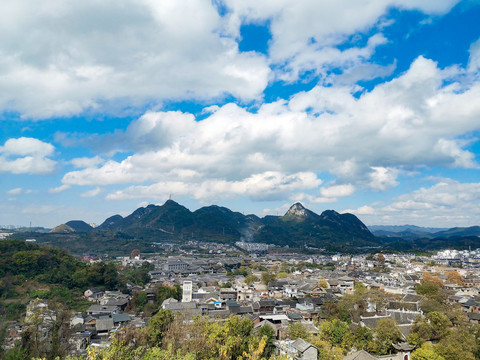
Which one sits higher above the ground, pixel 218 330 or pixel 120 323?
pixel 218 330

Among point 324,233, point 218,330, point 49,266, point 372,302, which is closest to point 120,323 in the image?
point 218,330

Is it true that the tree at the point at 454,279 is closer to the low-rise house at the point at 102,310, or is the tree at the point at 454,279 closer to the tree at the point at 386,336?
the tree at the point at 386,336

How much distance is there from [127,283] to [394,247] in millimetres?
77976

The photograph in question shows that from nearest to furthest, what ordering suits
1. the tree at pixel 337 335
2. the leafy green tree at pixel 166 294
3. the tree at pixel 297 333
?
the tree at pixel 337 335 < the tree at pixel 297 333 < the leafy green tree at pixel 166 294

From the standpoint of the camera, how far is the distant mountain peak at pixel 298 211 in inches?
5763

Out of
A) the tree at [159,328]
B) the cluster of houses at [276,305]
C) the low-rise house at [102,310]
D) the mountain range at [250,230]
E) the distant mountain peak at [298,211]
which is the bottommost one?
the low-rise house at [102,310]

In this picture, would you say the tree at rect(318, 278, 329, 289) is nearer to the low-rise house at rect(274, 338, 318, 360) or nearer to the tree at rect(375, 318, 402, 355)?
the tree at rect(375, 318, 402, 355)

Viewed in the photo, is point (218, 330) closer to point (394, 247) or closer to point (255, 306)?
point (255, 306)

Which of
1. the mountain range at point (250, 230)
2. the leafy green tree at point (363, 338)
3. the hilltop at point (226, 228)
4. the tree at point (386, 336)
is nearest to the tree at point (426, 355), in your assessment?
the tree at point (386, 336)

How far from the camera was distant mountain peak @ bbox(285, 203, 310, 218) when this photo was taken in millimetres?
146375

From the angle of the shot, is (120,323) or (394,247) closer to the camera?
(120,323)

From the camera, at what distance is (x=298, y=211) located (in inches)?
5906

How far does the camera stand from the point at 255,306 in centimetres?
2912

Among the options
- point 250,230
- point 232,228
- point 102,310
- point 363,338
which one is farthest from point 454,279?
point 250,230
